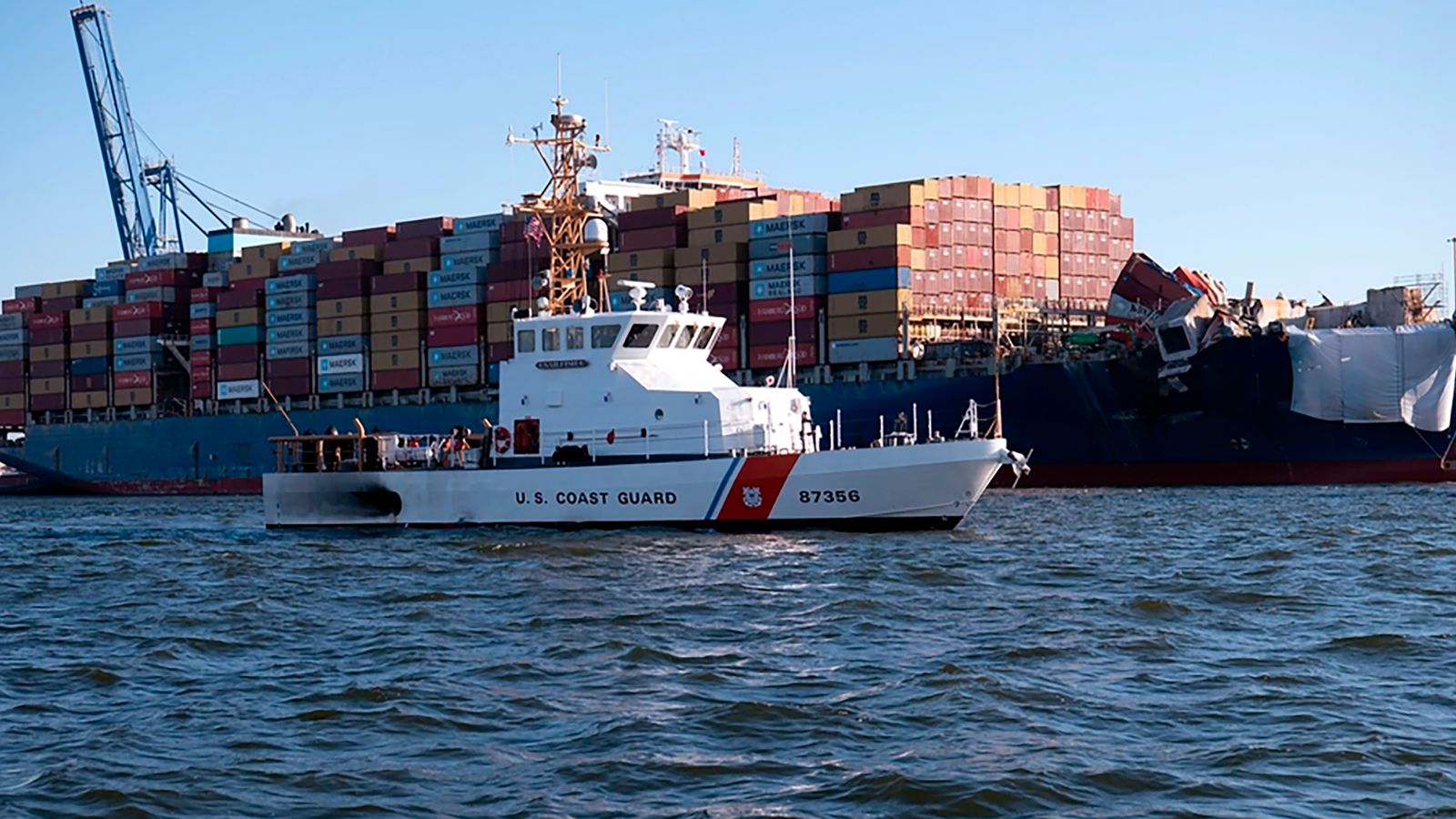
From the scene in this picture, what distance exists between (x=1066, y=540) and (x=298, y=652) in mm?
14099

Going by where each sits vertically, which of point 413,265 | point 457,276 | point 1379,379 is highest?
point 413,265

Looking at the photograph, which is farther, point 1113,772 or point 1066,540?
point 1066,540

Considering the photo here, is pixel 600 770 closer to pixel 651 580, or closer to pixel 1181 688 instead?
pixel 1181 688

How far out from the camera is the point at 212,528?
34.9 meters

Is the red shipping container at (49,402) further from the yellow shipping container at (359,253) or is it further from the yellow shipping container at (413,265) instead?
the yellow shipping container at (413,265)

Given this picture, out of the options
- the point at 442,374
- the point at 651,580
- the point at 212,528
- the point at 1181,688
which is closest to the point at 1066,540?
the point at 651,580

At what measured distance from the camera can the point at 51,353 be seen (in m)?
71.8

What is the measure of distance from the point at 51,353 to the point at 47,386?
1451mm

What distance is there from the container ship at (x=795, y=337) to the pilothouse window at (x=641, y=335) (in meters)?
2.76

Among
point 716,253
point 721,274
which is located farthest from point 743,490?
point 716,253

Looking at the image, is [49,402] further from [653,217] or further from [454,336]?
[653,217]

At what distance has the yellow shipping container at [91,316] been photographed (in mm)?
A: 70125

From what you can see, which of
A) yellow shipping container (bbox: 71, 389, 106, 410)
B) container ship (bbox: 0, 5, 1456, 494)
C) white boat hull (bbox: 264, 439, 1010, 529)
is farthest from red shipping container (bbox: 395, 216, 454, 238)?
white boat hull (bbox: 264, 439, 1010, 529)

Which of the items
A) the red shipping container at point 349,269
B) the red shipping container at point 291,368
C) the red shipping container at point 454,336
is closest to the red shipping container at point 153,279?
the red shipping container at point 291,368
